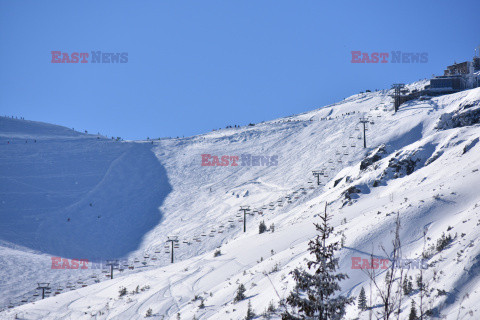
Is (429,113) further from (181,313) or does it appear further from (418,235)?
(181,313)

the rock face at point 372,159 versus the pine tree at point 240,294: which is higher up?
the rock face at point 372,159

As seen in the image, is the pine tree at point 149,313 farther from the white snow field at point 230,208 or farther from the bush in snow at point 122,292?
the bush in snow at point 122,292

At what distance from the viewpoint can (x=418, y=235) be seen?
18.2 metres

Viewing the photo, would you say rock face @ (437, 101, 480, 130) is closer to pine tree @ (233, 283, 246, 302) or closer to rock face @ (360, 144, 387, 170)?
rock face @ (360, 144, 387, 170)

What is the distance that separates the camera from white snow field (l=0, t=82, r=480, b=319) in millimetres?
18000

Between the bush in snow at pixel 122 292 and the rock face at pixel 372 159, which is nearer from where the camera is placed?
the bush in snow at pixel 122 292

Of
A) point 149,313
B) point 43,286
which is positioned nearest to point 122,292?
point 149,313

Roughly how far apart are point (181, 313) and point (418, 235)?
1070 centimetres

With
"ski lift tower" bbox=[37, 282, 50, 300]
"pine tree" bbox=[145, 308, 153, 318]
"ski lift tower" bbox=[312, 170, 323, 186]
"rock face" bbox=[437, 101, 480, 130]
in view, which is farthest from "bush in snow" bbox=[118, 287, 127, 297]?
"rock face" bbox=[437, 101, 480, 130]

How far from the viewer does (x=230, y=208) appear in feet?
194

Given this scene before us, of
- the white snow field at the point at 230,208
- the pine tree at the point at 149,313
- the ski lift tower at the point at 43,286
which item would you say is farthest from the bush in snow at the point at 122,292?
the ski lift tower at the point at 43,286

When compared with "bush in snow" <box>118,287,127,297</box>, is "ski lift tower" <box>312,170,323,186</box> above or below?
above

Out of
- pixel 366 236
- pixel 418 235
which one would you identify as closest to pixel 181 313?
pixel 366 236

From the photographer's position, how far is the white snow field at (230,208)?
18000 mm
